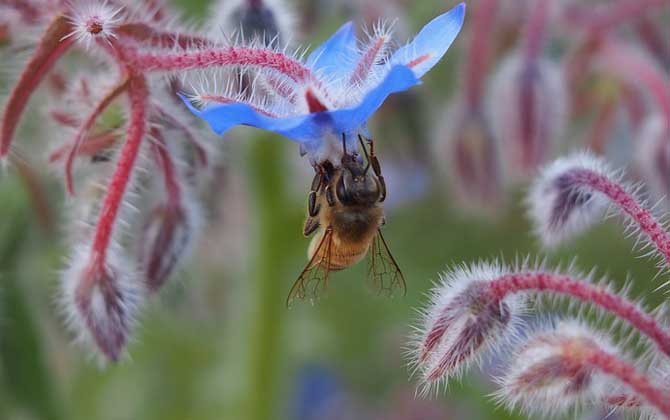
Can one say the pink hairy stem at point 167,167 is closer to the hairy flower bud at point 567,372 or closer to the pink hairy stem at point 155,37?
the pink hairy stem at point 155,37

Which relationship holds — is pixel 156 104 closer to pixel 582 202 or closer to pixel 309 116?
pixel 309 116

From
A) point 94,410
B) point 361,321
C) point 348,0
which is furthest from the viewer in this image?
point 361,321

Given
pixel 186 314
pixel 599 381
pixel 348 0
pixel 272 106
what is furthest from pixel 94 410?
pixel 599 381

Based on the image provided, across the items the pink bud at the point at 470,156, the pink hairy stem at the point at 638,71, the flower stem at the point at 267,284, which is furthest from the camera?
the flower stem at the point at 267,284

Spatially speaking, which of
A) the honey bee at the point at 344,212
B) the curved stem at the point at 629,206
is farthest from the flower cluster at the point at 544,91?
the honey bee at the point at 344,212

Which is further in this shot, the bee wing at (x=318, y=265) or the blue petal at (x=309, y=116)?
the bee wing at (x=318, y=265)

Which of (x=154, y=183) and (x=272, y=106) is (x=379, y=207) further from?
(x=154, y=183)
